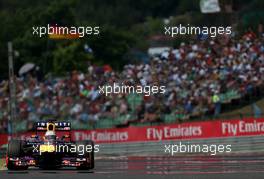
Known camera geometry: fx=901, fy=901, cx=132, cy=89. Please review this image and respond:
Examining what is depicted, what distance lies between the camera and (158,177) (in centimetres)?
1677

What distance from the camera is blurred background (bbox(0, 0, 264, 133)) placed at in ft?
97.2

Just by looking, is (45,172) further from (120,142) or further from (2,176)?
(120,142)

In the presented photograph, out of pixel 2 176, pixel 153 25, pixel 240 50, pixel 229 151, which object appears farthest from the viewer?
pixel 153 25

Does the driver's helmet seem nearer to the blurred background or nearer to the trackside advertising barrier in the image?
the trackside advertising barrier

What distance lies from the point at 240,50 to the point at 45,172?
1294 cm

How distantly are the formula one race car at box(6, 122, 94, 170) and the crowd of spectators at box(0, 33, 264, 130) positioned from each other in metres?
10.2

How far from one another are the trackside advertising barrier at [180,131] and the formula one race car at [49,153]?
29.4 ft

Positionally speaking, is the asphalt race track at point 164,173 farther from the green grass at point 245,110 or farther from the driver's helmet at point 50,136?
the green grass at point 245,110

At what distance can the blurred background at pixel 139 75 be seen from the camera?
1167 inches

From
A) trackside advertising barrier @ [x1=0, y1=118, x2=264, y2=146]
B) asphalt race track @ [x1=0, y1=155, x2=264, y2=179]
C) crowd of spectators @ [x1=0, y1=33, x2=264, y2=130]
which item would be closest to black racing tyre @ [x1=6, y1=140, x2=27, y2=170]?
asphalt race track @ [x1=0, y1=155, x2=264, y2=179]

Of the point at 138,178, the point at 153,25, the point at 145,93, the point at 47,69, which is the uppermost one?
the point at 153,25

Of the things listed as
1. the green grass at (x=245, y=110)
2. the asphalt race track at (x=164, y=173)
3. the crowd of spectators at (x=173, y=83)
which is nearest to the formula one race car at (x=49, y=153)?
the asphalt race track at (x=164, y=173)

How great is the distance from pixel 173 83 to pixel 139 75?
5.82 feet

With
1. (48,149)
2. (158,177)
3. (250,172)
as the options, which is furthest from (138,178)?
(48,149)
